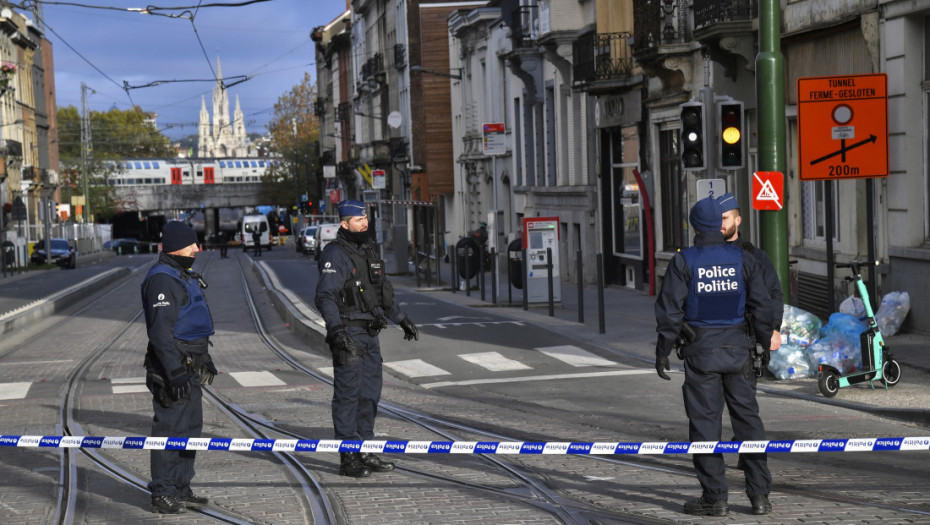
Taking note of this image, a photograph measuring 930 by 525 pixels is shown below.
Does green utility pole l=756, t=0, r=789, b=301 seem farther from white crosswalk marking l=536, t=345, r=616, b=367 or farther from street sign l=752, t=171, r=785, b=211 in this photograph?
white crosswalk marking l=536, t=345, r=616, b=367

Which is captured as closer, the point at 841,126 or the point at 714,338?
the point at 714,338

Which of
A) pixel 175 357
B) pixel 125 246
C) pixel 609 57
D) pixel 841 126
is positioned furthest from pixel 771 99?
pixel 125 246

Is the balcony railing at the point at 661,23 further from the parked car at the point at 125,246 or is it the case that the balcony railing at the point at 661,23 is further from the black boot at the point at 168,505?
the parked car at the point at 125,246

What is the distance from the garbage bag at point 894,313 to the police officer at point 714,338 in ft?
29.6

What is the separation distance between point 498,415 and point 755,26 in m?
10.5

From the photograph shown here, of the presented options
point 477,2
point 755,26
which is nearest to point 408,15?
point 477,2

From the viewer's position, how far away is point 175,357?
791 cm

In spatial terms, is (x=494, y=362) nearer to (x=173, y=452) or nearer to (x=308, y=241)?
(x=173, y=452)

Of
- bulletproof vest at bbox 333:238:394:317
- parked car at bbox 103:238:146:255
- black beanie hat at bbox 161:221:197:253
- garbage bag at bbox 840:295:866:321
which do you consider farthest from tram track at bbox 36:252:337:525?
parked car at bbox 103:238:146:255

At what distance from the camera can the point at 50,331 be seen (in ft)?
85.0

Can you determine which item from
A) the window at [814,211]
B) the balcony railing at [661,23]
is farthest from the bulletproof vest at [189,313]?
the balcony railing at [661,23]

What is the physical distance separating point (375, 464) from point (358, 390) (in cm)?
55

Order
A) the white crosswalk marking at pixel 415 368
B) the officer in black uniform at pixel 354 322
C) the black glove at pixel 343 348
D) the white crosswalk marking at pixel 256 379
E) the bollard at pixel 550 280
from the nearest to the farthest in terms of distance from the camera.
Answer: the black glove at pixel 343 348 → the officer in black uniform at pixel 354 322 → the white crosswalk marking at pixel 256 379 → the white crosswalk marking at pixel 415 368 → the bollard at pixel 550 280

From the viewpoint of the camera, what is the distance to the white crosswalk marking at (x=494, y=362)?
16163 millimetres
